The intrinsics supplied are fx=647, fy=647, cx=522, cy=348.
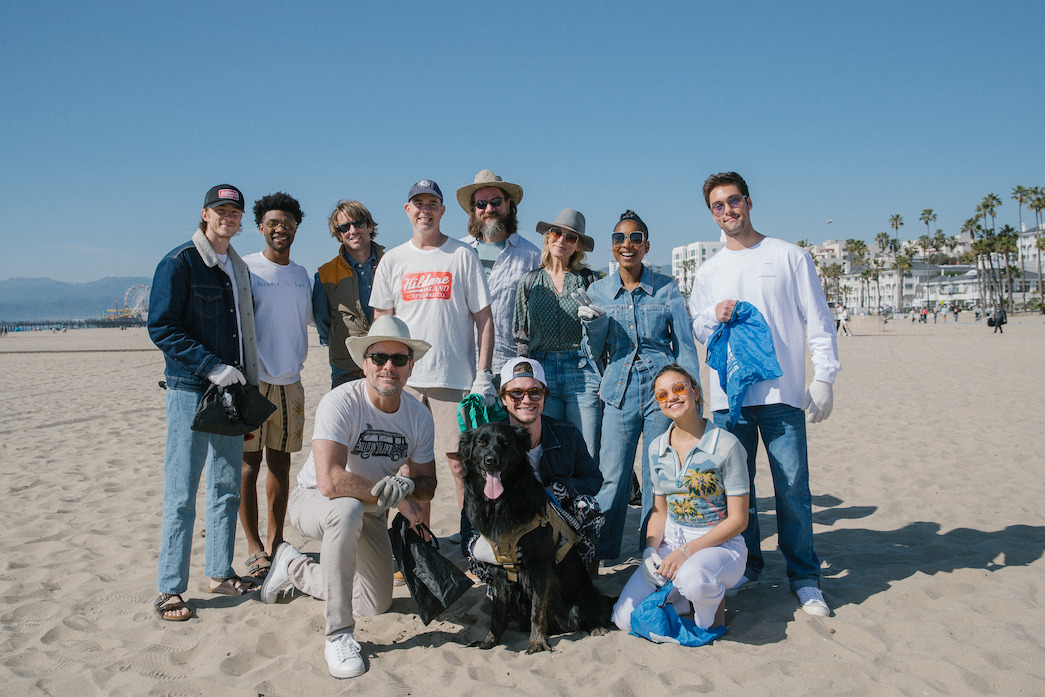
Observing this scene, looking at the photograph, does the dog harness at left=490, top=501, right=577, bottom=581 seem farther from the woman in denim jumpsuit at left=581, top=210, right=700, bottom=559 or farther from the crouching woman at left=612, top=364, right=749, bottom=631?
the woman in denim jumpsuit at left=581, top=210, right=700, bottom=559

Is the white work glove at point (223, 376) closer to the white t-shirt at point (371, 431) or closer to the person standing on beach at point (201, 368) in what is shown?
the person standing on beach at point (201, 368)

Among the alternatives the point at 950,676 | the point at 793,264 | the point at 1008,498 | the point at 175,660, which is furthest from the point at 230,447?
the point at 1008,498

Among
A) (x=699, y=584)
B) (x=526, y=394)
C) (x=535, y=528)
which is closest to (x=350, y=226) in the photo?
(x=526, y=394)

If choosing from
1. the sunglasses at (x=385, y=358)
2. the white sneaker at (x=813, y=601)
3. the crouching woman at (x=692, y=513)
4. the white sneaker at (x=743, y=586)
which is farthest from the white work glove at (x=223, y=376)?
the white sneaker at (x=813, y=601)

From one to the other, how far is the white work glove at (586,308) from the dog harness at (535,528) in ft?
3.63

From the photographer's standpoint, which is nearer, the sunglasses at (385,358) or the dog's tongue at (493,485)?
the dog's tongue at (493,485)

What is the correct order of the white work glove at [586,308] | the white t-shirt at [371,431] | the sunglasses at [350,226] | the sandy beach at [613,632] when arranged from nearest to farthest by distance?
the sandy beach at [613,632] → the white t-shirt at [371,431] → the white work glove at [586,308] → the sunglasses at [350,226]

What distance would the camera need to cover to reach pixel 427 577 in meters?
3.38

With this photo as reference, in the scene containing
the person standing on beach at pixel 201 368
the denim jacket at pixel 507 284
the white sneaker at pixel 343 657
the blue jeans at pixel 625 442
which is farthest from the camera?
the denim jacket at pixel 507 284

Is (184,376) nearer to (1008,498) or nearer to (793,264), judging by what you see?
(793,264)

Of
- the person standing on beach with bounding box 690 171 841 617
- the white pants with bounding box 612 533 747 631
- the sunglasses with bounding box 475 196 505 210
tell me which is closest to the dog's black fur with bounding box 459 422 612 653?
the white pants with bounding box 612 533 747 631

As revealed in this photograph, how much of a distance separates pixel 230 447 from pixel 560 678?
2317 mm

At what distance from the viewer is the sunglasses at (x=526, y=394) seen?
3.53 m

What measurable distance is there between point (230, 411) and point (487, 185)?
2307 mm
